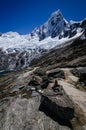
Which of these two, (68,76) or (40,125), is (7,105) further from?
(68,76)

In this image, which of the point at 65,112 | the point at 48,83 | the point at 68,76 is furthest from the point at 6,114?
the point at 68,76

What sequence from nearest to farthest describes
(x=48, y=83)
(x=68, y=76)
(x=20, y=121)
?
(x=20, y=121) < (x=48, y=83) < (x=68, y=76)

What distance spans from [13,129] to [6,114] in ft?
11.7

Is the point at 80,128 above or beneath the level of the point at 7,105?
beneath

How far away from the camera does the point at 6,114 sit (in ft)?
105

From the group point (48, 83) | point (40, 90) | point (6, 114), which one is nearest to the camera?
point (6, 114)

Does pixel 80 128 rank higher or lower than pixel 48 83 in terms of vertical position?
lower

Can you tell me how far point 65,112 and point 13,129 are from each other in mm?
7006

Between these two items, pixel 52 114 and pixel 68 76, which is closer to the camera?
pixel 52 114

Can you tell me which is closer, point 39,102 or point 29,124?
point 29,124

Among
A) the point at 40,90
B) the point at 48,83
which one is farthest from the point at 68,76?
the point at 40,90

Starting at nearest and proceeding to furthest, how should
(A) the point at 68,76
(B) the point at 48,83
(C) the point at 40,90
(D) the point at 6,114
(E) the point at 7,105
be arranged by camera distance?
(D) the point at 6,114
(E) the point at 7,105
(C) the point at 40,90
(B) the point at 48,83
(A) the point at 68,76

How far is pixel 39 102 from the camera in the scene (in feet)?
113

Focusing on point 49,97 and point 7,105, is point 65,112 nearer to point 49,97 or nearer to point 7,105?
point 49,97
